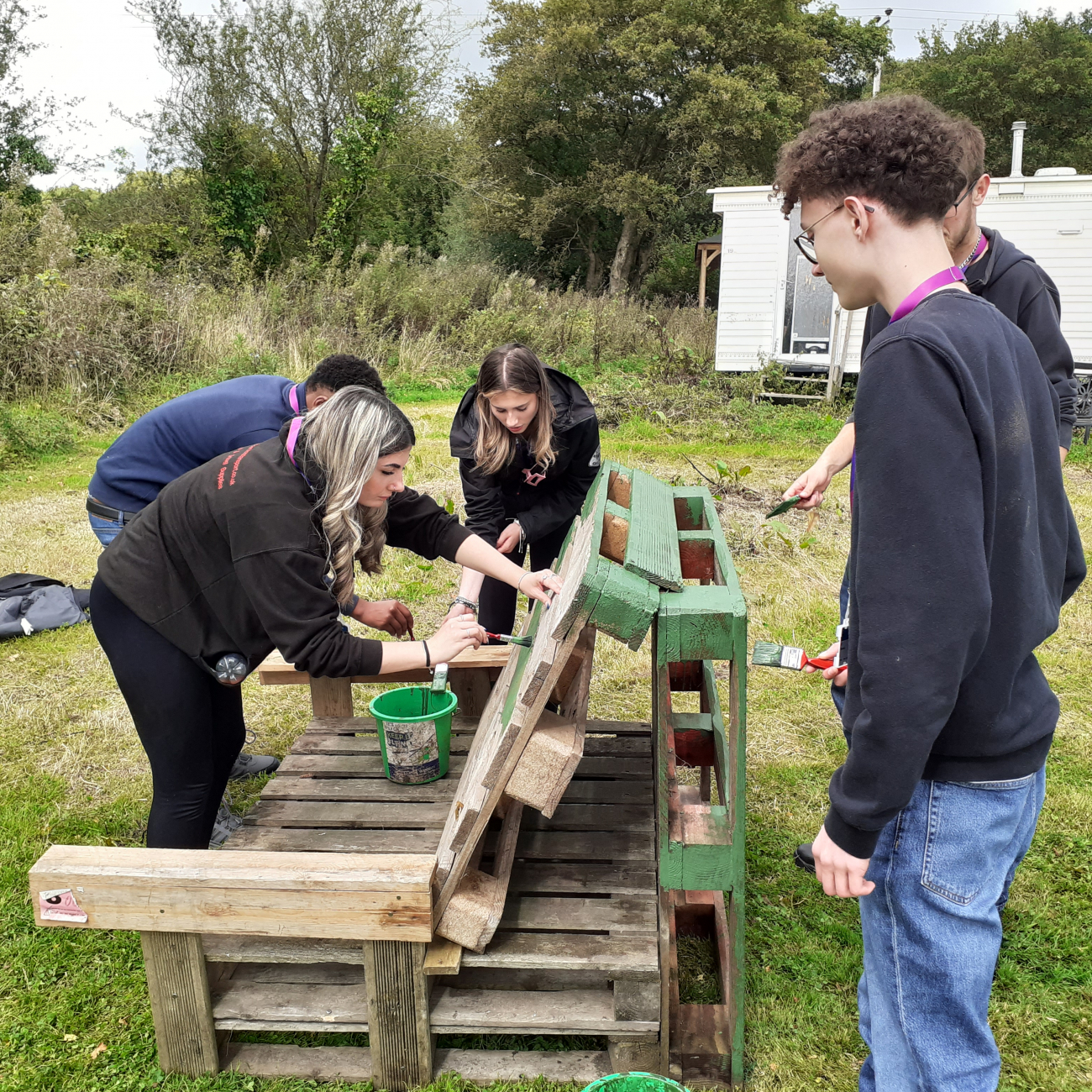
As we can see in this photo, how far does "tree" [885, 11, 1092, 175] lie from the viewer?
29.3 m

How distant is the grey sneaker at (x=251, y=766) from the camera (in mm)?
3809

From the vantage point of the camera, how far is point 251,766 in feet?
12.6

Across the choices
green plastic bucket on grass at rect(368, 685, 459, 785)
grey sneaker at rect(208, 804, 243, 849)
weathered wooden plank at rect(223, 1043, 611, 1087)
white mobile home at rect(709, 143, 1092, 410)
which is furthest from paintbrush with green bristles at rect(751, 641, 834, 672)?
white mobile home at rect(709, 143, 1092, 410)

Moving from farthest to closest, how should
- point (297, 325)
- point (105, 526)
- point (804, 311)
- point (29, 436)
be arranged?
point (804, 311)
point (297, 325)
point (29, 436)
point (105, 526)

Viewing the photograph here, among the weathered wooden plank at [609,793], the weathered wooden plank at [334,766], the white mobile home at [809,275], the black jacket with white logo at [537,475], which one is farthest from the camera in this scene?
the white mobile home at [809,275]

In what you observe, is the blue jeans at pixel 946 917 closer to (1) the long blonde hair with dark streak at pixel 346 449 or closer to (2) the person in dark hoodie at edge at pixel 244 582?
(2) the person in dark hoodie at edge at pixel 244 582

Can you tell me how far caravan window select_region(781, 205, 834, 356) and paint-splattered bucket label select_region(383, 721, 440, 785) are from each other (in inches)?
447

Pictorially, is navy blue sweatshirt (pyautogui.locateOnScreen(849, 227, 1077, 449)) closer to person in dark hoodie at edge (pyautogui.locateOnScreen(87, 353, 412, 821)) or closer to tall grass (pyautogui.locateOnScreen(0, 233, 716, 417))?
person in dark hoodie at edge (pyautogui.locateOnScreen(87, 353, 412, 821))

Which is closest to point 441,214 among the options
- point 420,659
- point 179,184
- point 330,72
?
point 330,72

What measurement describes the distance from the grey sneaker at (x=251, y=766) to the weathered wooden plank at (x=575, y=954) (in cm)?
192

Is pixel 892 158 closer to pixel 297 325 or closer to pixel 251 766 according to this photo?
pixel 251 766

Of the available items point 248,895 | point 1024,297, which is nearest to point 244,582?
point 248,895

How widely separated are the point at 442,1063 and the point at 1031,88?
36.1 meters

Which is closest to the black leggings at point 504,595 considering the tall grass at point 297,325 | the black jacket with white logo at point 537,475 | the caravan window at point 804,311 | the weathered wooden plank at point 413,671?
the black jacket with white logo at point 537,475
